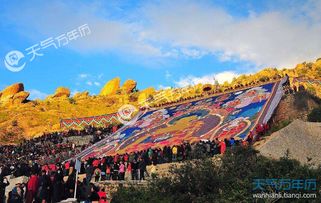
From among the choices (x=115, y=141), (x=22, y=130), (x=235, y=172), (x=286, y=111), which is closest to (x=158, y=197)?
(x=235, y=172)

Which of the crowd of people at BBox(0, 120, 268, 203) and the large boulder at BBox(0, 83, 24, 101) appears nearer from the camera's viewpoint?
the crowd of people at BBox(0, 120, 268, 203)

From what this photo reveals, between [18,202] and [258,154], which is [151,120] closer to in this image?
[258,154]

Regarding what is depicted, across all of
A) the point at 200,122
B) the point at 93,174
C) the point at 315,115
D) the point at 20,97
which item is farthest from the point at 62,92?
the point at 93,174

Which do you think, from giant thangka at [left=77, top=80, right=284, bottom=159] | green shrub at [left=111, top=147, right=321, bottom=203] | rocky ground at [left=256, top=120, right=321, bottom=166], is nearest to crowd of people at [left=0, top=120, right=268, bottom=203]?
green shrub at [left=111, top=147, right=321, bottom=203]

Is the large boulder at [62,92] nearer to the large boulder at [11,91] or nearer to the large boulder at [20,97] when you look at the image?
the large boulder at [11,91]

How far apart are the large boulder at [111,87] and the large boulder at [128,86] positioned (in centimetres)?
164

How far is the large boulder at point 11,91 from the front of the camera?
218 ft

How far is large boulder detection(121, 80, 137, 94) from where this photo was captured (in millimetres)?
73738

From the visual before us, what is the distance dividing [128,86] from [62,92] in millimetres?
11251

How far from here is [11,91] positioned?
224 ft

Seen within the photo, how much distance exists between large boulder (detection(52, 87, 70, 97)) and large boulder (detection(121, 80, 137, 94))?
949 centimetres

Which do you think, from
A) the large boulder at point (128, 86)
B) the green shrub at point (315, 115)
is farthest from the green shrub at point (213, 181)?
the large boulder at point (128, 86)

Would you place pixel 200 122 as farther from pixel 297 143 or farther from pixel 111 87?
pixel 111 87

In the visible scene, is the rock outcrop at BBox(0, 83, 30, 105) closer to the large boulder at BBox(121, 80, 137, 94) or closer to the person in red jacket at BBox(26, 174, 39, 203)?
the large boulder at BBox(121, 80, 137, 94)
